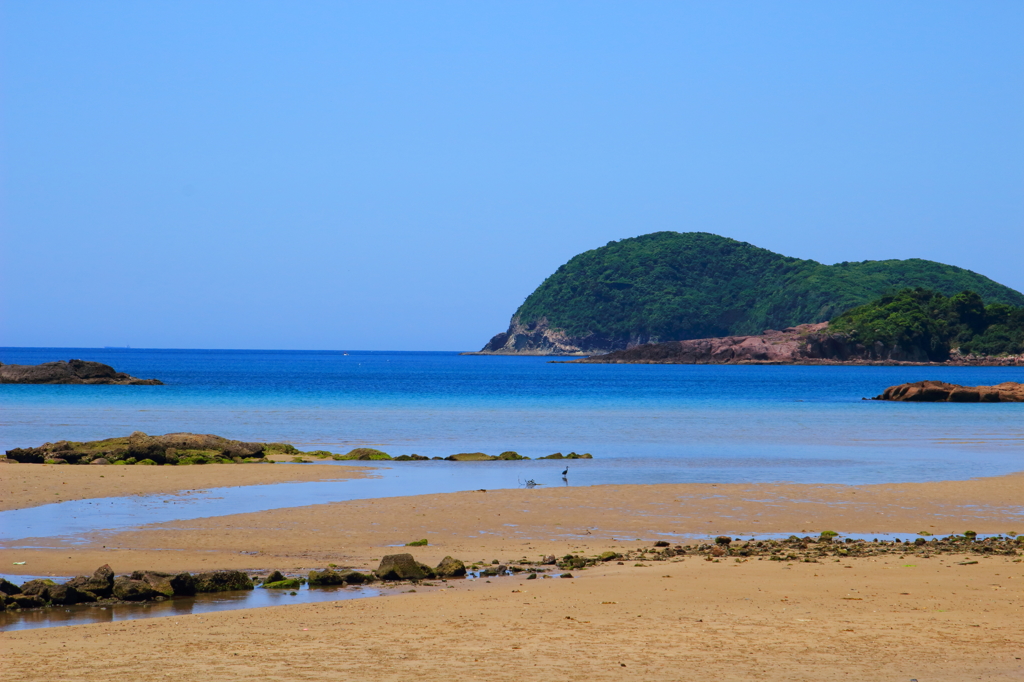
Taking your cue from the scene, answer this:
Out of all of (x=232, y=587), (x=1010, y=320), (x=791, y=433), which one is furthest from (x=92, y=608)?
(x=1010, y=320)

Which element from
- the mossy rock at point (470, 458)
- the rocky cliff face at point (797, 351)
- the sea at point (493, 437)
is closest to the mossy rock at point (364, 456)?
the sea at point (493, 437)

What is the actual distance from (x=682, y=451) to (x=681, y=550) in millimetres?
20829

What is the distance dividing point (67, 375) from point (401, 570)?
316 ft

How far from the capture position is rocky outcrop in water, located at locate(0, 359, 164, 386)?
96562 mm

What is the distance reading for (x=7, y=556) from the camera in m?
14.0

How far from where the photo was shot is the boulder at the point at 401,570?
12852 mm

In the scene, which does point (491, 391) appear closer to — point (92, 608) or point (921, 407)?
point (921, 407)

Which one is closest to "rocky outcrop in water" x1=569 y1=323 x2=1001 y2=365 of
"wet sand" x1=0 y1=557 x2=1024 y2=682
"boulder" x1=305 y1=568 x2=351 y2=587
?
"wet sand" x1=0 y1=557 x2=1024 y2=682

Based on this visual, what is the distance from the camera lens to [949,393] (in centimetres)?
7562

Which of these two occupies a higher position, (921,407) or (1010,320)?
(1010,320)

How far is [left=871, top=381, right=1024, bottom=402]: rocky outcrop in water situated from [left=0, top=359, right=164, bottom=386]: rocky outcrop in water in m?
71.2

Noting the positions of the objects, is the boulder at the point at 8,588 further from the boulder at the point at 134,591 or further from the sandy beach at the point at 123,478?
the sandy beach at the point at 123,478

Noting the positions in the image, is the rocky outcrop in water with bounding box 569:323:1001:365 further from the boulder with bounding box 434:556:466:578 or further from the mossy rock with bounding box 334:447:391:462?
the boulder with bounding box 434:556:466:578

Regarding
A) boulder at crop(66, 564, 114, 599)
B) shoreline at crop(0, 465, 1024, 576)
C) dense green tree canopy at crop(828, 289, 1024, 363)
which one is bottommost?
shoreline at crop(0, 465, 1024, 576)
